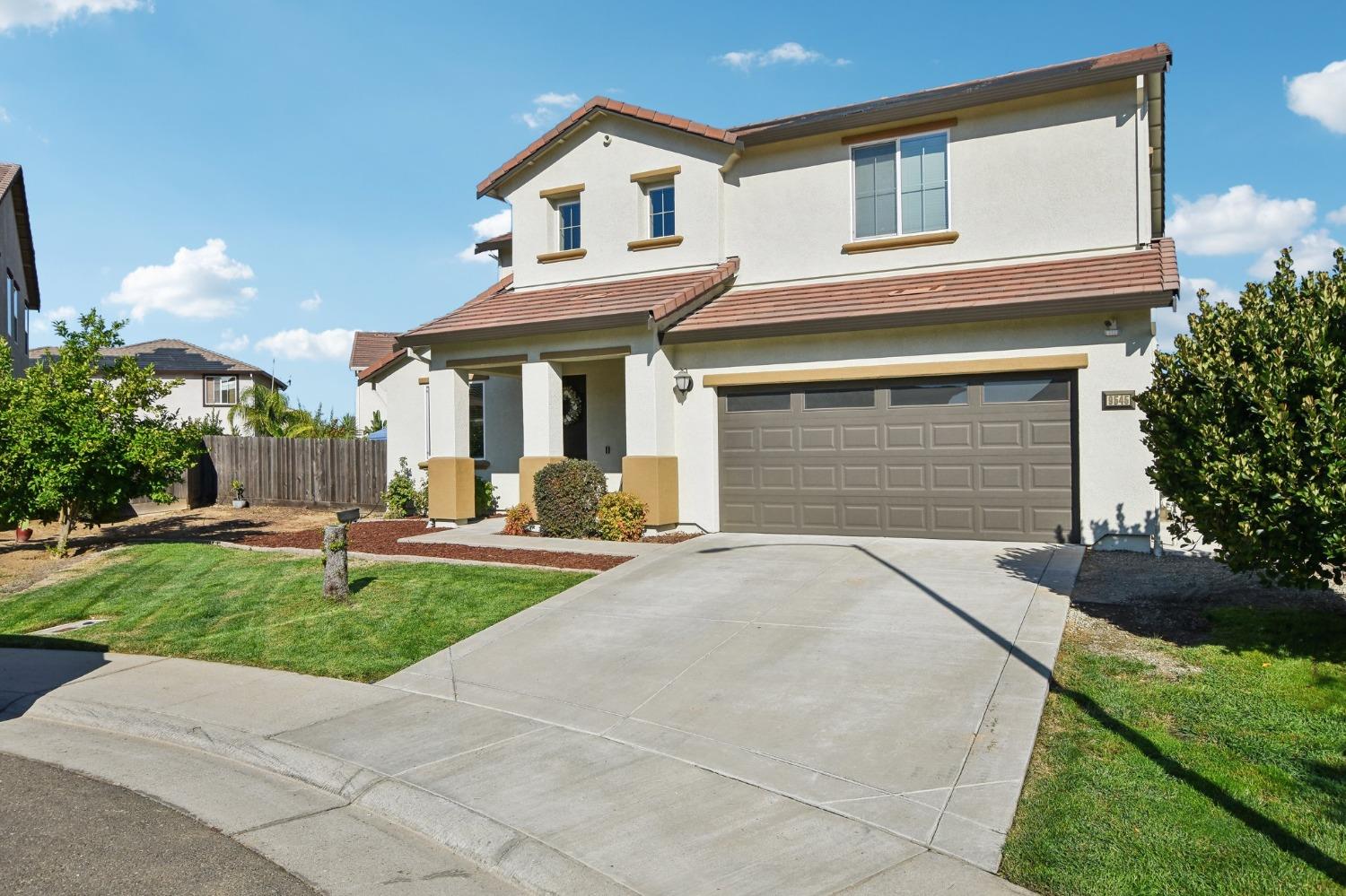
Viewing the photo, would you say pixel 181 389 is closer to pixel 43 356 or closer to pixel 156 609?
pixel 43 356

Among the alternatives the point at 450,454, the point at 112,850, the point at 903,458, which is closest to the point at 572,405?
the point at 450,454

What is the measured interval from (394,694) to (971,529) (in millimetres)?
8436

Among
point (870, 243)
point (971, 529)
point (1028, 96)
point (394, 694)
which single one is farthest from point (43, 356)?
point (1028, 96)

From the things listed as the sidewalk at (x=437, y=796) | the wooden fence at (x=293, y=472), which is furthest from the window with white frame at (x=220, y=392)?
the sidewalk at (x=437, y=796)

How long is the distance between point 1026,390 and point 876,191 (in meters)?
4.21

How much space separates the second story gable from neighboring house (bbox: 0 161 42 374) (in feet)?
52.2

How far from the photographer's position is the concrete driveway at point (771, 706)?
482cm

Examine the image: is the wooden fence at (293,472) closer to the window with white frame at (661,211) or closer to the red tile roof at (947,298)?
the window with white frame at (661,211)

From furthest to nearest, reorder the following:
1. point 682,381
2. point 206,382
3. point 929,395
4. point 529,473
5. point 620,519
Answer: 1. point 206,382
2. point 529,473
3. point 682,381
4. point 620,519
5. point 929,395

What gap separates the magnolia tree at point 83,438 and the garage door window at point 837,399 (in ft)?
35.1

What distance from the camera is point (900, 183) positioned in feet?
47.2

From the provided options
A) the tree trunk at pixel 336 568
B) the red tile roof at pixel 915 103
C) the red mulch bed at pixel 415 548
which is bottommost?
the red mulch bed at pixel 415 548

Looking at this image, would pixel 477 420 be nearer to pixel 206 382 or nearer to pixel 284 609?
pixel 284 609

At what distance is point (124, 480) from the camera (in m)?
15.4
